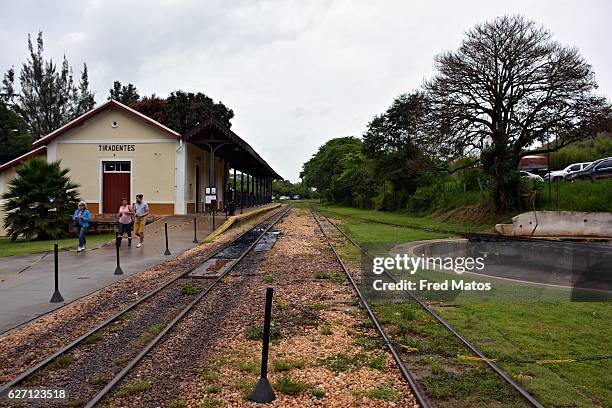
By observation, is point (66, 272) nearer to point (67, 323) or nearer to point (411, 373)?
point (67, 323)

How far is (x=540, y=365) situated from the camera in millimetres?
5438

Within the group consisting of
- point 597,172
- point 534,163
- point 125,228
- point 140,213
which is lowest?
point 125,228

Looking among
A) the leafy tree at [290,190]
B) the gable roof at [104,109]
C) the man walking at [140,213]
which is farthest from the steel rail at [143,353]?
the leafy tree at [290,190]

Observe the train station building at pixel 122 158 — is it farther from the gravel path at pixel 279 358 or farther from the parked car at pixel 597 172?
the gravel path at pixel 279 358

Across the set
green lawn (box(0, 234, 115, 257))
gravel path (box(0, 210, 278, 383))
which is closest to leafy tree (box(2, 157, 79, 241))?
green lawn (box(0, 234, 115, 257))

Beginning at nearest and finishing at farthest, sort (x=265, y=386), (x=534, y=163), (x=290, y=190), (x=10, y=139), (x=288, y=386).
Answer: (x=265, y=386) → (x=288, y=386) → (x=534, y=163) → (x=10, y=139) → (x=290, y=190)

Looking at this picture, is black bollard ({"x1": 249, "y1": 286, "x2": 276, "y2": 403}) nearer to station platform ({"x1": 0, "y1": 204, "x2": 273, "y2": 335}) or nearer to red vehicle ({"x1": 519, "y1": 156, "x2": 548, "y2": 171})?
station platform ({"x1": 0, "y1": 204, "x2": 273, "y2": 335})

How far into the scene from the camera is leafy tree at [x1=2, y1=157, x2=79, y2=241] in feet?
69.7

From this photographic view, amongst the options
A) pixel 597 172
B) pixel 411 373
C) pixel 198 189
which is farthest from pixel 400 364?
pixel 198 189

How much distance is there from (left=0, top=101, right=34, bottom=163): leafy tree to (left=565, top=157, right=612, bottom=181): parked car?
48514mm

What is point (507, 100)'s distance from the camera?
2562 cm

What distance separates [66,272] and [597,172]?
2690cm

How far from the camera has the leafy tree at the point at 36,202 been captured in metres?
21.2

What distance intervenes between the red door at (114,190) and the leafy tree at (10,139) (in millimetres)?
25214
